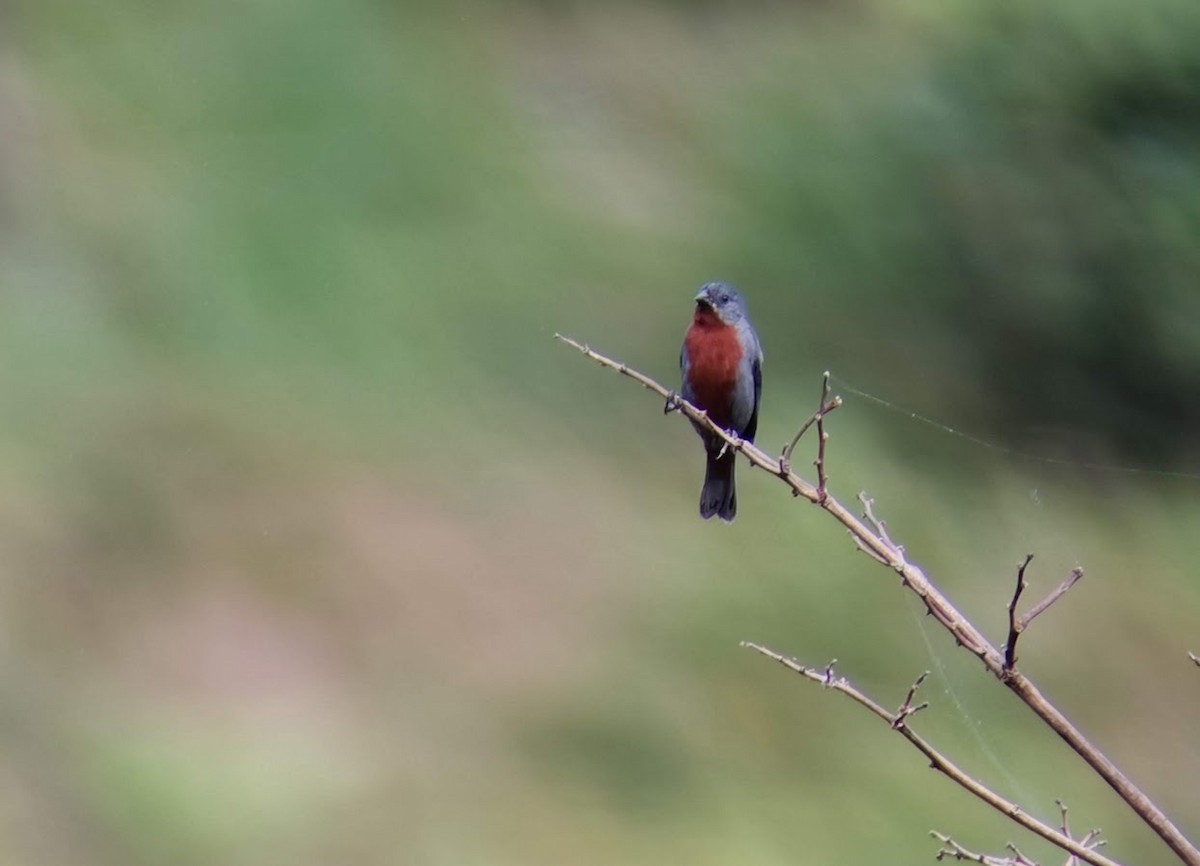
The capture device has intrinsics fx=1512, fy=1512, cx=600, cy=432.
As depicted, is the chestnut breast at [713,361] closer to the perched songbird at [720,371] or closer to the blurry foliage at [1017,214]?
the perched songbird at [720,371]

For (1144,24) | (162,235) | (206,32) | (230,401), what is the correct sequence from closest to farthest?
(230,401)
(162,235)
(206,32)
(1144,24)

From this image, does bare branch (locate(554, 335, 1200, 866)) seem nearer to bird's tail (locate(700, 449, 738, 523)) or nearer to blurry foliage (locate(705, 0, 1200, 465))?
bird's tail (locate(700, 449, 738, 523))

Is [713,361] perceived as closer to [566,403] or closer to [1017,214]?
[566,403]

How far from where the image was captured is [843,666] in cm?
944

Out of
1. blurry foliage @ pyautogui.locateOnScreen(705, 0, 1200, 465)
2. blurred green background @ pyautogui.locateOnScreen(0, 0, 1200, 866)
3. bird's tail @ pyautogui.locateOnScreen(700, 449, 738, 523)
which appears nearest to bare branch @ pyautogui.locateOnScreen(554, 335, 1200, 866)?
bird's tail @ pyautogui.locateOnScreen(700, 449, 738, 523)

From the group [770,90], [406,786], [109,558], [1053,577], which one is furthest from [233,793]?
[770,90]

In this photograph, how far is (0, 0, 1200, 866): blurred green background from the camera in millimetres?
8125

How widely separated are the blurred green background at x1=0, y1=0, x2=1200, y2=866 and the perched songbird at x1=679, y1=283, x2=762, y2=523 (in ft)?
8.19

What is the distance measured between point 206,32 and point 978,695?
7823 millimetres

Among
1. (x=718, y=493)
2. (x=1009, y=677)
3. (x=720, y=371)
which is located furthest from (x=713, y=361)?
(x=1009, y=677)

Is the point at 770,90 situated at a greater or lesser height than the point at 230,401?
greater

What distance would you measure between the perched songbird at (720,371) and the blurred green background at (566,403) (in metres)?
2.50

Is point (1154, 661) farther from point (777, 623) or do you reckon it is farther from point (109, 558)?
point (109, 558)

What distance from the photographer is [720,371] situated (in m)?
5.90
